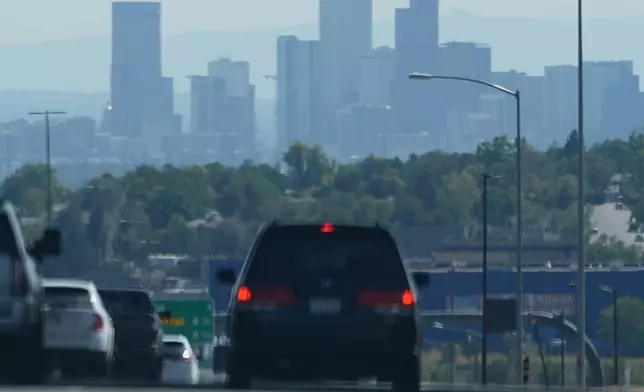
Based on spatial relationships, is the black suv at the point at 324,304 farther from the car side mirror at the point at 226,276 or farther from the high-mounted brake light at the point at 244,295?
the car side mirror at the point at 226,276

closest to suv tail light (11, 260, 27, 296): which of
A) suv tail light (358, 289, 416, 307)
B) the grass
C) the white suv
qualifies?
suv tail light (358, 289, 416, 307)

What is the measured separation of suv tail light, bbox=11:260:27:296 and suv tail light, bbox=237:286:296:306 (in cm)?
247

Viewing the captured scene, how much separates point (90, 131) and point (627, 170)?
72.4m

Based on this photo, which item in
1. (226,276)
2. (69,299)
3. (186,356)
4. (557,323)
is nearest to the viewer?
(226,276)

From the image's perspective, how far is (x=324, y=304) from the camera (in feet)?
59.9

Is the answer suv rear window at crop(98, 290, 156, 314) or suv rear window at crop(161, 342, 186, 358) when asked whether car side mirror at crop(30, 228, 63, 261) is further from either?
suv rear window at crop(161, 342, 186, 358)

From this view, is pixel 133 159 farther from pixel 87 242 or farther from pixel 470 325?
pixel 470 325

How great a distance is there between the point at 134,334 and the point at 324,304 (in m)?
12.2

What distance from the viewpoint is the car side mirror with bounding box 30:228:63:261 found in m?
20.4

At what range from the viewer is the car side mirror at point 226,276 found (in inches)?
781

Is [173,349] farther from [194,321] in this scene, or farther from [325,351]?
[325,351]

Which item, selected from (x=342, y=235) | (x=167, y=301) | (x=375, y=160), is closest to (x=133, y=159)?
(x=375, y=160)

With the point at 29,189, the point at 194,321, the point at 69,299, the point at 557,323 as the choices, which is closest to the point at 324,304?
the point at 69,299

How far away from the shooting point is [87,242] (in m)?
99.6
